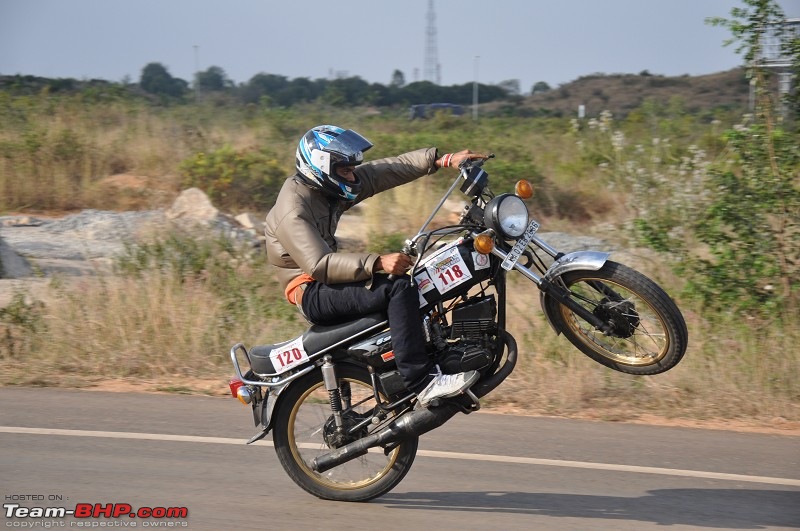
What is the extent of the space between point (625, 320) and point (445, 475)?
1501 millimetres

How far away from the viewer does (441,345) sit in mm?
5168

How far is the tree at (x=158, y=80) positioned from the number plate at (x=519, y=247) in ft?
118

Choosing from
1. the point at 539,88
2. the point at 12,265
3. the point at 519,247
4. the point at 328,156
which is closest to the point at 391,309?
the point at 519,247

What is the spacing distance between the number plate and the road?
1373mm

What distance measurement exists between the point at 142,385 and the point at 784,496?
5324 mm

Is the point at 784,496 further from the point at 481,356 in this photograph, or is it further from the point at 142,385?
the point at 142,385

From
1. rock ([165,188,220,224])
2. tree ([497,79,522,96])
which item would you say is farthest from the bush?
tree ([497,79,522,96])

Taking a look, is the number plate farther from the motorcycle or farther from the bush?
the bush

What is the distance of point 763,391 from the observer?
290 inches

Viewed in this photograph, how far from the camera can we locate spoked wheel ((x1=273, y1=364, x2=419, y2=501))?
5.34m

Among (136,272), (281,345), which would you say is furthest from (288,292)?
(136,272)

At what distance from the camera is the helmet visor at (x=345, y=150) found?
200 inches

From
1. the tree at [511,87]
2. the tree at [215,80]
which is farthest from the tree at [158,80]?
the tree at [511,87]

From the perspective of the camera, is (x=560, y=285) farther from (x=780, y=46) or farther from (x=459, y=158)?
(x=780, y=46)
